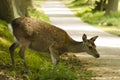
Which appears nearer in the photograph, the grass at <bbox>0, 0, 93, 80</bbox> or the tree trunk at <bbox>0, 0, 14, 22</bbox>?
the grass at <bbox>0, 0, 93, 80</bbox>

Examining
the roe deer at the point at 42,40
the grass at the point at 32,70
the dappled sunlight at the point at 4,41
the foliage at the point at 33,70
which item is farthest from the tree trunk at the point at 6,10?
the roe deer at the point at 42,40

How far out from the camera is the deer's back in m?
10.0

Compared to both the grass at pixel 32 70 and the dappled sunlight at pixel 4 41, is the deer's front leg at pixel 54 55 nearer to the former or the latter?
→ the grass at pixel 32 70

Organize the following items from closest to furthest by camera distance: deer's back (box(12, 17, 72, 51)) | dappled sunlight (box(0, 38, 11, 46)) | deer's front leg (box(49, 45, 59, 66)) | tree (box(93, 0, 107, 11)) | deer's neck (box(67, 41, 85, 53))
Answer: deer's back (box(12, 17, 72, 51)), deer's front leg (box(49, 45, 59, 66)), deer's neck (box(67, 41, 85, 53)), dappled sunlight (box(0, 38, 11, 46)), tree (box(93, 0, 107, 11))

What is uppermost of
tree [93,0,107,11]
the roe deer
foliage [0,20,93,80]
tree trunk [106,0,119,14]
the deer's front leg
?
the roe deer

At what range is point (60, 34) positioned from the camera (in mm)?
10695

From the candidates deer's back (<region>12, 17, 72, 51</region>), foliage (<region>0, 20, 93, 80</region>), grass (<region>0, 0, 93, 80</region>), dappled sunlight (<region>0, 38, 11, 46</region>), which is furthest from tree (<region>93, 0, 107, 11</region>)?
deer's back (<region>12, 17, 72, 51</region>)

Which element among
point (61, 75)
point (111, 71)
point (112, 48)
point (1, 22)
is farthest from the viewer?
point (112, 48)

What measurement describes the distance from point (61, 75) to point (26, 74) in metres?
0.90

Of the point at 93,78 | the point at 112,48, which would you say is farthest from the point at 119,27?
the point at 93,78

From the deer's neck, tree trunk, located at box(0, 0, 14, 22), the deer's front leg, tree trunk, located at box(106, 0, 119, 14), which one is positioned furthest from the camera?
tree trunk, located at box(106, 0, 119, 14)

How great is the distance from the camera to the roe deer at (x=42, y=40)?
10.0m

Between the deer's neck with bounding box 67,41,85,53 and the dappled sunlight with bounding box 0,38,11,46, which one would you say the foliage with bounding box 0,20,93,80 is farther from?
the deer's neck with bounding box 67,41,85,53

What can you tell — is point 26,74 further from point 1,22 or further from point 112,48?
point 112,48
